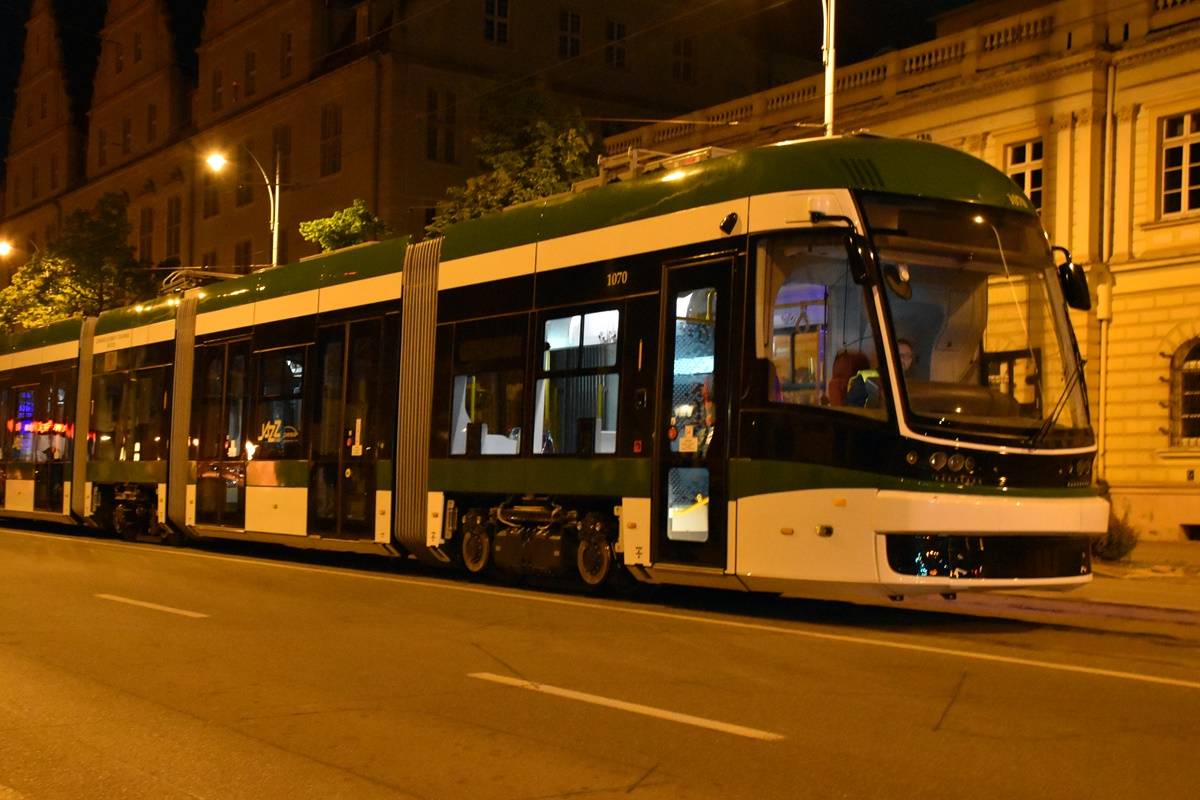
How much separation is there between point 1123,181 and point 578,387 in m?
16.8

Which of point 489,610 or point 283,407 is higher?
point 283,407

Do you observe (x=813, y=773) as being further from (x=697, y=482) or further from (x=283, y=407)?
(x=283, y=407)

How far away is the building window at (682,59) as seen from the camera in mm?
51938

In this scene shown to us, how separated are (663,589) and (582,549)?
1.31m

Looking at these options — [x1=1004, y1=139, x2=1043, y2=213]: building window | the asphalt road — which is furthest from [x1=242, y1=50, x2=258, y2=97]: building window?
the asphalt road

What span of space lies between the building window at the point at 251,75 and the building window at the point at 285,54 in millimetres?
2079

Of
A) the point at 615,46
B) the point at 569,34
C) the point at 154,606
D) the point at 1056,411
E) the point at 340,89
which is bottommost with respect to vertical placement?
the point at 154,606

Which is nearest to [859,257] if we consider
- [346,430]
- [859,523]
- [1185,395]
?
[859,523]

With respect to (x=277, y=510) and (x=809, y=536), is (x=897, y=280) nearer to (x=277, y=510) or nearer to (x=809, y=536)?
(x=809, y=536)

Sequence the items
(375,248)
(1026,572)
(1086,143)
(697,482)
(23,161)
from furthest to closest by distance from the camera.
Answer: (23,161) → (1086,143) → (375,248) → (697,482) → (1026,572)

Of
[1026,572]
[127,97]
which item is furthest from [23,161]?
[1026,572]

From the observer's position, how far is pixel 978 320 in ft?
38.2

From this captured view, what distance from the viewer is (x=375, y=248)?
17.8 m

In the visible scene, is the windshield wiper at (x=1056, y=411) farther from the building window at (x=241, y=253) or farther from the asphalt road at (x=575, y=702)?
the building window at (x=241, y=253)
